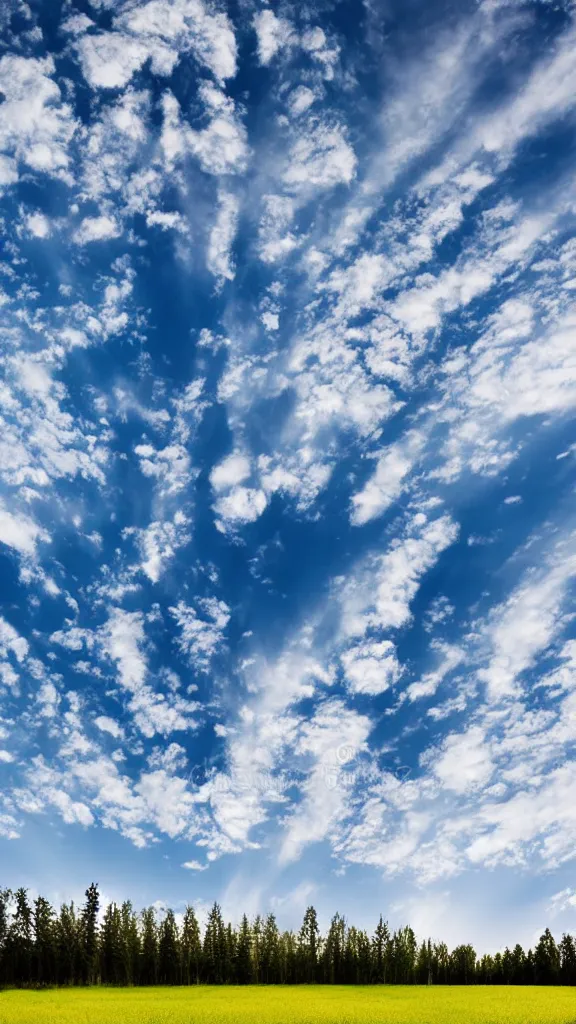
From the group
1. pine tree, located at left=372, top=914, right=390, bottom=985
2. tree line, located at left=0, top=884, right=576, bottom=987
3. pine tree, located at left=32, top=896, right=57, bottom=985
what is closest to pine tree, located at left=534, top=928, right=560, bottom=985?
tree line, located at left=0, top=884, right=576, bottom=987

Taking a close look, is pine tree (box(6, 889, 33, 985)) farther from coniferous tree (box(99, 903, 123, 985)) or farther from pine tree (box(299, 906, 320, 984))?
pine tree (box(299, 906, 320, 984))

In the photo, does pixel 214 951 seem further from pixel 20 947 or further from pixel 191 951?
pixel 20 947

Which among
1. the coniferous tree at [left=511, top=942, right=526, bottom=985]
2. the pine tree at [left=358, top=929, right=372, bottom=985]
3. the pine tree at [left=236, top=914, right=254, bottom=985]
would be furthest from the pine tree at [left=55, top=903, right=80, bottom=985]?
the coniferous tree at [left=511, top=942, right=526, bottom=985]

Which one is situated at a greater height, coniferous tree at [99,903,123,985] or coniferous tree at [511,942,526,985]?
coniferous tree at [99,903,123,985]

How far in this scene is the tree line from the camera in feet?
299

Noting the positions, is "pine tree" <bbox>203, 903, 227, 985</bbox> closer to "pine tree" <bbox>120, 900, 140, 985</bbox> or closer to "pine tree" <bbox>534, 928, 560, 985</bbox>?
"pine tree" <bbox>120, 900, 140, 985</bbox>

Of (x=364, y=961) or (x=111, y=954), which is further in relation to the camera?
(x=364, y=961)

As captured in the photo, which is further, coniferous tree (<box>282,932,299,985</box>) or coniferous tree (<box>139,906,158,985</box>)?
coniferous tree (<box>282,932,299,985</box>)

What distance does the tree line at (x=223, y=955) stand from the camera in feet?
299

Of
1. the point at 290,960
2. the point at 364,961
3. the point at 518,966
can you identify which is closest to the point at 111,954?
the point at 290,960

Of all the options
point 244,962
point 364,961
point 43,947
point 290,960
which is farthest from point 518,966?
point 43,947

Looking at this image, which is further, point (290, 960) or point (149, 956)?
point (290, 960)

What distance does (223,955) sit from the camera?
101 m

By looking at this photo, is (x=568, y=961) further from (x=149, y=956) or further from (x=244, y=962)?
(x=149, y=956)
